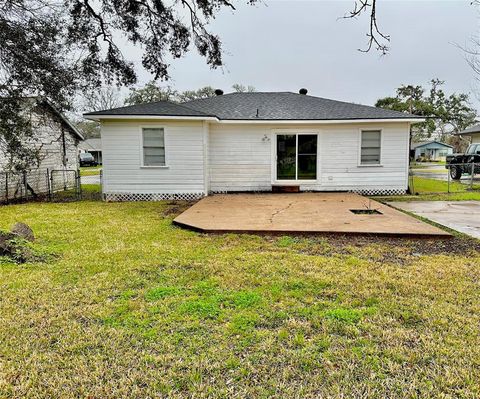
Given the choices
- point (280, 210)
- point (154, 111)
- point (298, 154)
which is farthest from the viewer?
point (298, 154)

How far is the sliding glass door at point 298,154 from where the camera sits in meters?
12.1

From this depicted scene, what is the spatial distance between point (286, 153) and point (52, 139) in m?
10.6

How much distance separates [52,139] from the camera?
15.4 meters

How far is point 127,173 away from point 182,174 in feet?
5.82

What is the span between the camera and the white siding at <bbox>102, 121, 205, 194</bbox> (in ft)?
35.9

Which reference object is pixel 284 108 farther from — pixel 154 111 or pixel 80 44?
pixel 80 44

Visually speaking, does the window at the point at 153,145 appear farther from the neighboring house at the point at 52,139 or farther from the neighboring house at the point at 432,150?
the neighboring house at the point at 432,150

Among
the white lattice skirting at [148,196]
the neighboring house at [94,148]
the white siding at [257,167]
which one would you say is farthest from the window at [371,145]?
the neighboring house at [94,148]

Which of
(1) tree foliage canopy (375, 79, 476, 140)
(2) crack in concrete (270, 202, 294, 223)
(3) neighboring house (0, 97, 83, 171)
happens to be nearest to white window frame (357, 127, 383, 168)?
(2) crack in concrete (270, 202, 294, 223)

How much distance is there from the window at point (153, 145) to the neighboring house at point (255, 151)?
0.03 meters

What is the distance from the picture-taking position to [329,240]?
580 centimetres

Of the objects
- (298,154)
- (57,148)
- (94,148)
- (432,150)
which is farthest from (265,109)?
(432,150)

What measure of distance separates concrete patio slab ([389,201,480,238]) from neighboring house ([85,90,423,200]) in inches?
96.8

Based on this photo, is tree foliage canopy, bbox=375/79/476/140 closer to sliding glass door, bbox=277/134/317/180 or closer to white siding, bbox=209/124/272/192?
sliding glass door, bbox=277/134/317/180
